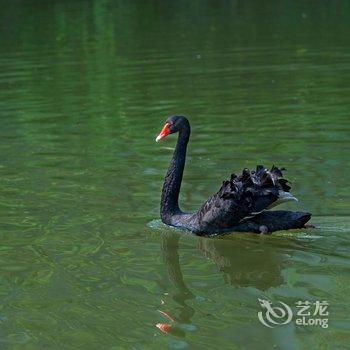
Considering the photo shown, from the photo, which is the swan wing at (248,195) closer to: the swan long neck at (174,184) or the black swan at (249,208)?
the black swan at (249,208)

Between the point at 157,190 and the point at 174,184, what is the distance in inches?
27.8

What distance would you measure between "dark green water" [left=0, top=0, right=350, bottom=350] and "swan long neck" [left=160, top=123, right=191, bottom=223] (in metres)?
0.20

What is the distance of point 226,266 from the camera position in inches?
229

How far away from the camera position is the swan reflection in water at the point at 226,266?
4.94 metres

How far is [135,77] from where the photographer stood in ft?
46.2

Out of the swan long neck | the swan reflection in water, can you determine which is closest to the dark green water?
the swan reflection in water

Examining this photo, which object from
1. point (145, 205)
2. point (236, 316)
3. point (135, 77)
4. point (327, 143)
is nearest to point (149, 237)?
point (145, 205)

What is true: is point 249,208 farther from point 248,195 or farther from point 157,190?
point 157,190

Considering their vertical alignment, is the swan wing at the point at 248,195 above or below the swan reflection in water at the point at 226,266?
above

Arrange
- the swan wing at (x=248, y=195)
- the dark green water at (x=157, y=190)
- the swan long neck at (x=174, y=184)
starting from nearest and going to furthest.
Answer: the dark green water at (x=157, y=190), the swan wing at (x=248, y=195), the swan long neck at (x=174, y=184)

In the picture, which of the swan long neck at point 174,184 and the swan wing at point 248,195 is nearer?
the swan wing at point 248,195

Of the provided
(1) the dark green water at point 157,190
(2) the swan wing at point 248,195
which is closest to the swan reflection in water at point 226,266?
(1) the dark green water at point 157,190

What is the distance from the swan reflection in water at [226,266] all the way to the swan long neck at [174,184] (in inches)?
9.3

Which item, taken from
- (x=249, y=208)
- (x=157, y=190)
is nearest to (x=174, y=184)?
(x=157, y=190)
